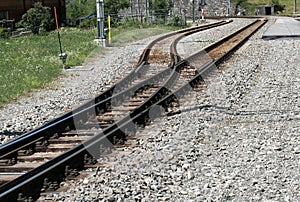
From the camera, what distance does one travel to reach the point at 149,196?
6.46 metres

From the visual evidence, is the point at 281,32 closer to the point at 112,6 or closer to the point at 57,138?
the point at 112,6

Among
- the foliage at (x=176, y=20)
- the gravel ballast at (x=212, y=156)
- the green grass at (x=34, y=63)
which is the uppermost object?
the gravel ballast at (x=212, y=156)

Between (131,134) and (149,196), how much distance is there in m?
2.95

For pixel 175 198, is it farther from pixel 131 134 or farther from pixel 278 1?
pixel 278 1

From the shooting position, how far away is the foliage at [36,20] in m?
40.9

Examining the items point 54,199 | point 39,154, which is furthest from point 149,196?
point 39,154

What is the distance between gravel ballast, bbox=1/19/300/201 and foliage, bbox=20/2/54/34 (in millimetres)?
28648

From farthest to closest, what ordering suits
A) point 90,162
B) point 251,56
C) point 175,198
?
1. point 251,56
2. point 90,162
3. point 175,198

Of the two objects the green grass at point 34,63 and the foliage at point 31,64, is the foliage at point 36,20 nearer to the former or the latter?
the green grass at point 34,63

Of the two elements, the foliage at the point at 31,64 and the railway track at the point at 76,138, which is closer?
the railway track at the point at 76,138

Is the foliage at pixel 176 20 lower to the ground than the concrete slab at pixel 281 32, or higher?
lower

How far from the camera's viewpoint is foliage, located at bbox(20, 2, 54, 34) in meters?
40.9

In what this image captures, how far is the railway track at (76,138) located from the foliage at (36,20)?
28069 millimetres

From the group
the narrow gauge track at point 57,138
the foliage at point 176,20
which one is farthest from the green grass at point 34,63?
the foliage at point 176,20
